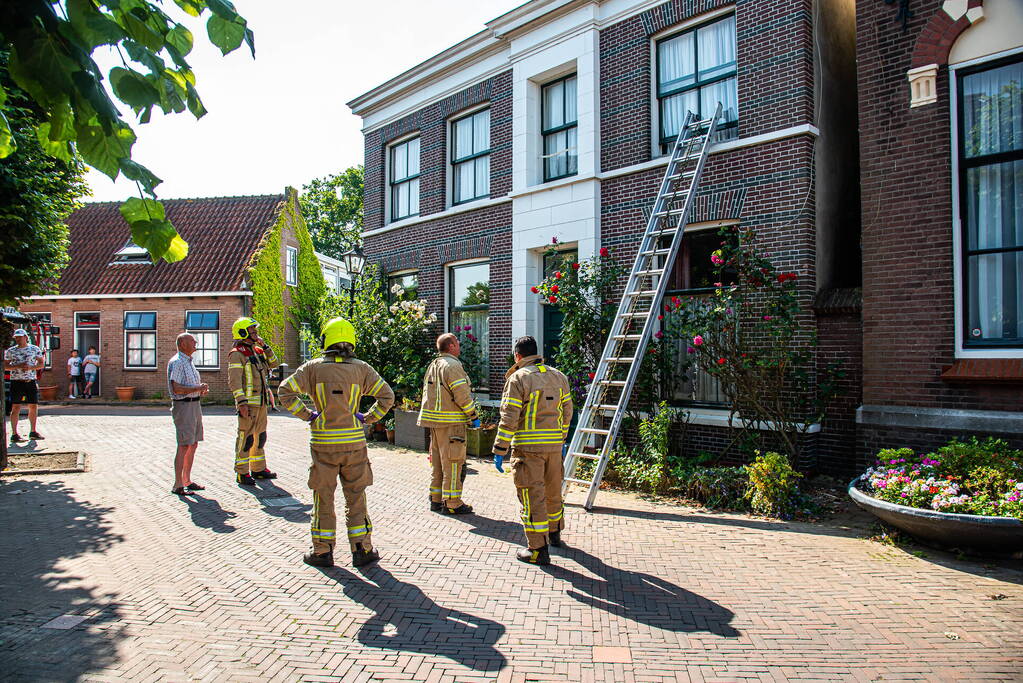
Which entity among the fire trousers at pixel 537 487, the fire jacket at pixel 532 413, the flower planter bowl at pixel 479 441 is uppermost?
the fire jacket at pixel 532 413

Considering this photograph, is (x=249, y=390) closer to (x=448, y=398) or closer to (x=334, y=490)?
(x=448, y=398)

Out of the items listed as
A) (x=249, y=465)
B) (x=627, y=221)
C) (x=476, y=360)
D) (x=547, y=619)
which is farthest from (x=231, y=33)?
(x=476, y=360)

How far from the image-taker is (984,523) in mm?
5168

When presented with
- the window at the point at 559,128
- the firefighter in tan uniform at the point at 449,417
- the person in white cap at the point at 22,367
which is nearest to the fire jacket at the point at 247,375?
the firefighter in tan uniform at the point at 449,417

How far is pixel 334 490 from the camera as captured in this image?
5.34 m

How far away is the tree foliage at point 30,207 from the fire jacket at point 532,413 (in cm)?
634

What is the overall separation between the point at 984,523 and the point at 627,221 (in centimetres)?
640

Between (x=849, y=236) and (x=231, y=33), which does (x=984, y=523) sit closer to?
(x=849, y=236)

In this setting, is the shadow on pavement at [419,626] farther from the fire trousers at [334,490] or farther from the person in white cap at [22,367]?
the person in white cap at [22,367]

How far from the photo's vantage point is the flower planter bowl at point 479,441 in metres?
10.7

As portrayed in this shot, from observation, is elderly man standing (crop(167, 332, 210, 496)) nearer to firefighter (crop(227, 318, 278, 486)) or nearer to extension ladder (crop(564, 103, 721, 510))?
firefighter (crop(227, 318, 278, 486))

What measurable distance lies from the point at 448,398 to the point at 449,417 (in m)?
0.21

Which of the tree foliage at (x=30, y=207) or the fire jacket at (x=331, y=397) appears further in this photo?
the tree foliage at (x=30, y=207)

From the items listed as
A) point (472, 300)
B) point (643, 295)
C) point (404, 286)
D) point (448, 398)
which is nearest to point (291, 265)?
point (404, 286)
